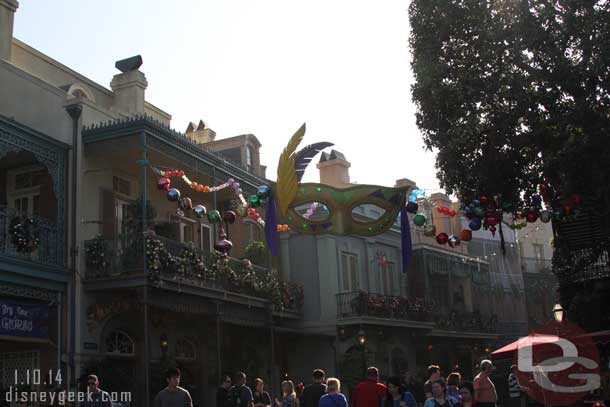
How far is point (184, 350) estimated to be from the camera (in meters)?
22.4

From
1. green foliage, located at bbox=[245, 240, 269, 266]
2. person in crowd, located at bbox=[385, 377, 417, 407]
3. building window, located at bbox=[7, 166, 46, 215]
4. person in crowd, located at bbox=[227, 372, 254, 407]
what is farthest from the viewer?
green foliage, located at bbox=[245, 240, 269, 266]

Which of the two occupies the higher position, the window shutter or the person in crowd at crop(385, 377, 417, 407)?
the window shutter

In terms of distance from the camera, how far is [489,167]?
15555 mm

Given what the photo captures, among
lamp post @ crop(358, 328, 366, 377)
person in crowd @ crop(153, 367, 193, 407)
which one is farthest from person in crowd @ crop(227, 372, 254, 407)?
lamp post @ crop(358, 328, 366, 377)

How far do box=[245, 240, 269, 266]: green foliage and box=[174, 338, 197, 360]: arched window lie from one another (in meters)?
3.25

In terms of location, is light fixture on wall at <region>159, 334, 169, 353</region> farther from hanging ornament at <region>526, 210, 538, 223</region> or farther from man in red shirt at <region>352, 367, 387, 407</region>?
man in red shirt at <region>352, 367, 387, 407</region>

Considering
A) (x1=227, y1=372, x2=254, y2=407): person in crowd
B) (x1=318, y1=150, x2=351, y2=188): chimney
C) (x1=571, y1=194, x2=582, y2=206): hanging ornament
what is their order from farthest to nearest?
(x1=318, y1=150, x2=351, y2=188): chimney < (x1=571, y1=194, x2=582, y2=206): hanging ornament < (x1=227, y1=372, x2=254, y2=407): person in crowd

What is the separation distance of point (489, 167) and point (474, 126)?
33.2 inches

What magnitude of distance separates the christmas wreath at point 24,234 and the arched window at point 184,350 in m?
5.85

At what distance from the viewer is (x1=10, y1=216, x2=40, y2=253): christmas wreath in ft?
55.7

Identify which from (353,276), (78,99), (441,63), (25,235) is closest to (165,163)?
(78,99)

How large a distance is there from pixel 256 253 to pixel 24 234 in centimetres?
868

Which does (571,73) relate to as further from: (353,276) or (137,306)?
(353,276)

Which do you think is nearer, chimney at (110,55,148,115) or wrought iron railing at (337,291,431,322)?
chimney at (110,55,148,115)
